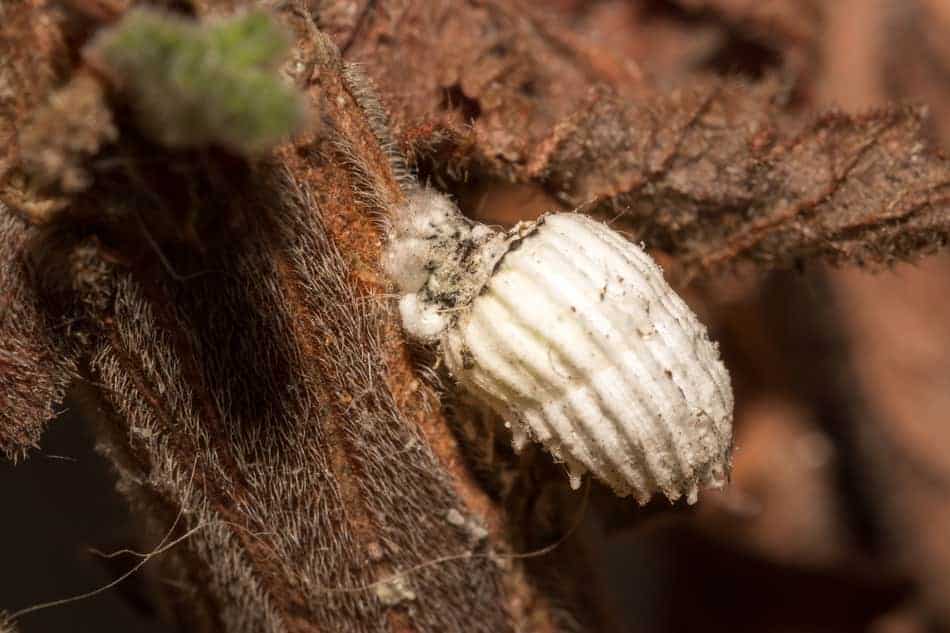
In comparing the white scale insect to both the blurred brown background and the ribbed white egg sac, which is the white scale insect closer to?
the ribbed white egg sac

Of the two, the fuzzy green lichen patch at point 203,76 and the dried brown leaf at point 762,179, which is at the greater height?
the fuzzy green lichen patch at point 203,76

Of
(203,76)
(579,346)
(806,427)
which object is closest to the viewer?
(203,76)

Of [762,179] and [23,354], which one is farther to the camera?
[762,179]

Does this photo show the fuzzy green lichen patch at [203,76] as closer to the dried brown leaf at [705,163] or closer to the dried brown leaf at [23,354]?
the dried brown leaf at [23,354]

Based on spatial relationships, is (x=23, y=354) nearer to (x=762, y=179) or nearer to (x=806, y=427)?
(x=762, y=179)

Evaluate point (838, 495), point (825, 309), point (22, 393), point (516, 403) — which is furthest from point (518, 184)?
point (838, 495)

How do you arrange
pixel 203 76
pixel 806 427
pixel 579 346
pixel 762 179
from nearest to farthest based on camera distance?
pixel 203 76 → pixel 579 346 → pixel 762 179 → pixel 806 427

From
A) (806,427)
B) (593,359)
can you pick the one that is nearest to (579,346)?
(593,359)

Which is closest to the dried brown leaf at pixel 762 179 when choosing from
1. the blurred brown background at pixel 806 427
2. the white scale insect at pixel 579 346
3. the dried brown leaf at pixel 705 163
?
the dried brown leaf at pixel 705 163
